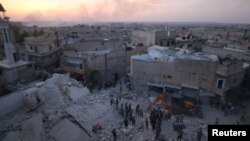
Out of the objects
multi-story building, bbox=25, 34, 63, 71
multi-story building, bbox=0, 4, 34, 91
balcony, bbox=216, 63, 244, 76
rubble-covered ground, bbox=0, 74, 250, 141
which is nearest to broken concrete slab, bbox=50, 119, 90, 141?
rubble-covered ground, bbox=0, 74, 250, 141

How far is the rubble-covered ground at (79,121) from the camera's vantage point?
40.5 ft

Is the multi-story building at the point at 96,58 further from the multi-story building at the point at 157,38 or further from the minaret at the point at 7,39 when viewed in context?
the multi-story building at the point at 157,38

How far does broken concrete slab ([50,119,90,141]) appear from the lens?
483 inches

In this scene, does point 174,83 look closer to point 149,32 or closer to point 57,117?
point 57,117

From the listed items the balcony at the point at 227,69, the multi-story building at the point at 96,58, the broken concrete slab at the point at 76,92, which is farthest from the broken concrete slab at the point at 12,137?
the balcony at the point at 227,69

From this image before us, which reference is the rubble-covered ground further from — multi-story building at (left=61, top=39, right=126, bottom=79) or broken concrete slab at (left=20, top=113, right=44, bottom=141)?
multi-story building at (left=61, top=39, right=126, bottom=79)

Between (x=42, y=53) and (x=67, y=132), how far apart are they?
631 inches

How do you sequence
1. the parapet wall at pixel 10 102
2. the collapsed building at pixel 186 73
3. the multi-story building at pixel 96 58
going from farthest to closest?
the multi-story building at pixel 96 58
the collapsed building at pixel 186 73
the parapet wall at pixel 10 102

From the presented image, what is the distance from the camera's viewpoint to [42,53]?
2530 cm

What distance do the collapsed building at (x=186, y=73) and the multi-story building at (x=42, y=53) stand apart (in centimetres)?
1264

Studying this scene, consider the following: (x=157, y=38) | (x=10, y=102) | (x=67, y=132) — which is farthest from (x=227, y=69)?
(x=157, y=38)

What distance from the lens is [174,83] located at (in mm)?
18594

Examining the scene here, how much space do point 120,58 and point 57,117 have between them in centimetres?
1286

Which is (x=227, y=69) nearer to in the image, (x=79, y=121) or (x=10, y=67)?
(x=79, y=121)
